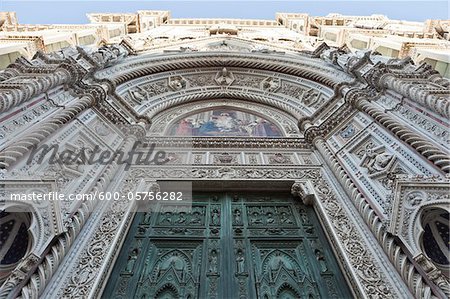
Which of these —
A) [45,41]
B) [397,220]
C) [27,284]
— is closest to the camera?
[27,284]

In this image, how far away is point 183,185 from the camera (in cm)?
635

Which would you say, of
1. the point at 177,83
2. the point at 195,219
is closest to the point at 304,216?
the point at 195,219

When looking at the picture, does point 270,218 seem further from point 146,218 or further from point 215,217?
point 146,218

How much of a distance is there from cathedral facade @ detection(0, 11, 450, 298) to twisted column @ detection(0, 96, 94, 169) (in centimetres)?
3

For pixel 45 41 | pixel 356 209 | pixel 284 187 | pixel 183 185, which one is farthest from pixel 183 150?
pixel 45 41

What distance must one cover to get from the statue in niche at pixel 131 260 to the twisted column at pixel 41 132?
2.10m

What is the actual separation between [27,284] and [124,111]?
511 centimetres

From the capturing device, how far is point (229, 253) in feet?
16.1

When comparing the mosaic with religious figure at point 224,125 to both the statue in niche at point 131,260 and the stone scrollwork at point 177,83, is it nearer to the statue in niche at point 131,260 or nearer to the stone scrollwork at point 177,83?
the stone scrollwork at point 177,83

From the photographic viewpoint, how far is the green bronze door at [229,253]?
14.2ft

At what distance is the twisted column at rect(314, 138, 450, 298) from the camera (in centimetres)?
354

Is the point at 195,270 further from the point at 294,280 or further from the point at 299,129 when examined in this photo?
the point at 299,129

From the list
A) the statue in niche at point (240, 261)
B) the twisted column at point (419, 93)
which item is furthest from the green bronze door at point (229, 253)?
the twisted column at point (419, 93)

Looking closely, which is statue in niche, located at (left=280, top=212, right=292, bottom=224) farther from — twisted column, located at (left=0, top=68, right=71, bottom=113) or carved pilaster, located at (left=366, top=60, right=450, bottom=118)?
twisted column, located at (left=0, top=68, right=71, bottom=113)
